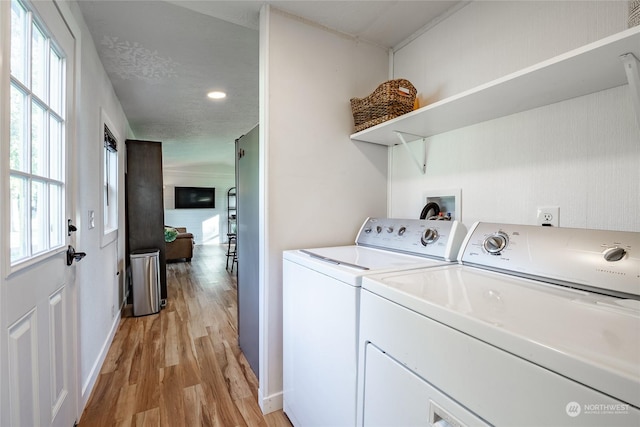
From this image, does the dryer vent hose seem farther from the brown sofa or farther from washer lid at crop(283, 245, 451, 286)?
the brown sofa

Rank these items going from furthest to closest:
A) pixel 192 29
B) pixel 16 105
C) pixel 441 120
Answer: pixel 192 29
pixel 441 120
pixel 16 105

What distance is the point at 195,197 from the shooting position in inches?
332

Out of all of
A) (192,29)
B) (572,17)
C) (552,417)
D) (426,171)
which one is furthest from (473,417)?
(192,29)

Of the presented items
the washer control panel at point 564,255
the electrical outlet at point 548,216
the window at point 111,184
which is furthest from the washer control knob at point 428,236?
the window at point 111,184

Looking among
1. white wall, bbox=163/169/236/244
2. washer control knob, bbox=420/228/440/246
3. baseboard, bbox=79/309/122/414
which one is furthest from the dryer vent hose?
white wall, bbox=163/169/236/244

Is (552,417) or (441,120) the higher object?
(441,120)

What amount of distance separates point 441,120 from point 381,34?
0.78 m

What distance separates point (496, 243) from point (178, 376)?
79.7 inches

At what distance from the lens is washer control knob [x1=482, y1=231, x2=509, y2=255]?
3.43 feet

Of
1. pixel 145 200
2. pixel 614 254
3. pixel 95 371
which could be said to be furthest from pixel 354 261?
pixel 145 200

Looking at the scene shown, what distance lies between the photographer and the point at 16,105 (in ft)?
3.09

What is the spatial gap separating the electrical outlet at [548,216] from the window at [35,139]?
187cm

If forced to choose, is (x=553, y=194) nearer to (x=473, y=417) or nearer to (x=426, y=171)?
(x=426, y=171)

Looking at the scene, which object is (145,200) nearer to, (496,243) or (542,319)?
(496,243)
